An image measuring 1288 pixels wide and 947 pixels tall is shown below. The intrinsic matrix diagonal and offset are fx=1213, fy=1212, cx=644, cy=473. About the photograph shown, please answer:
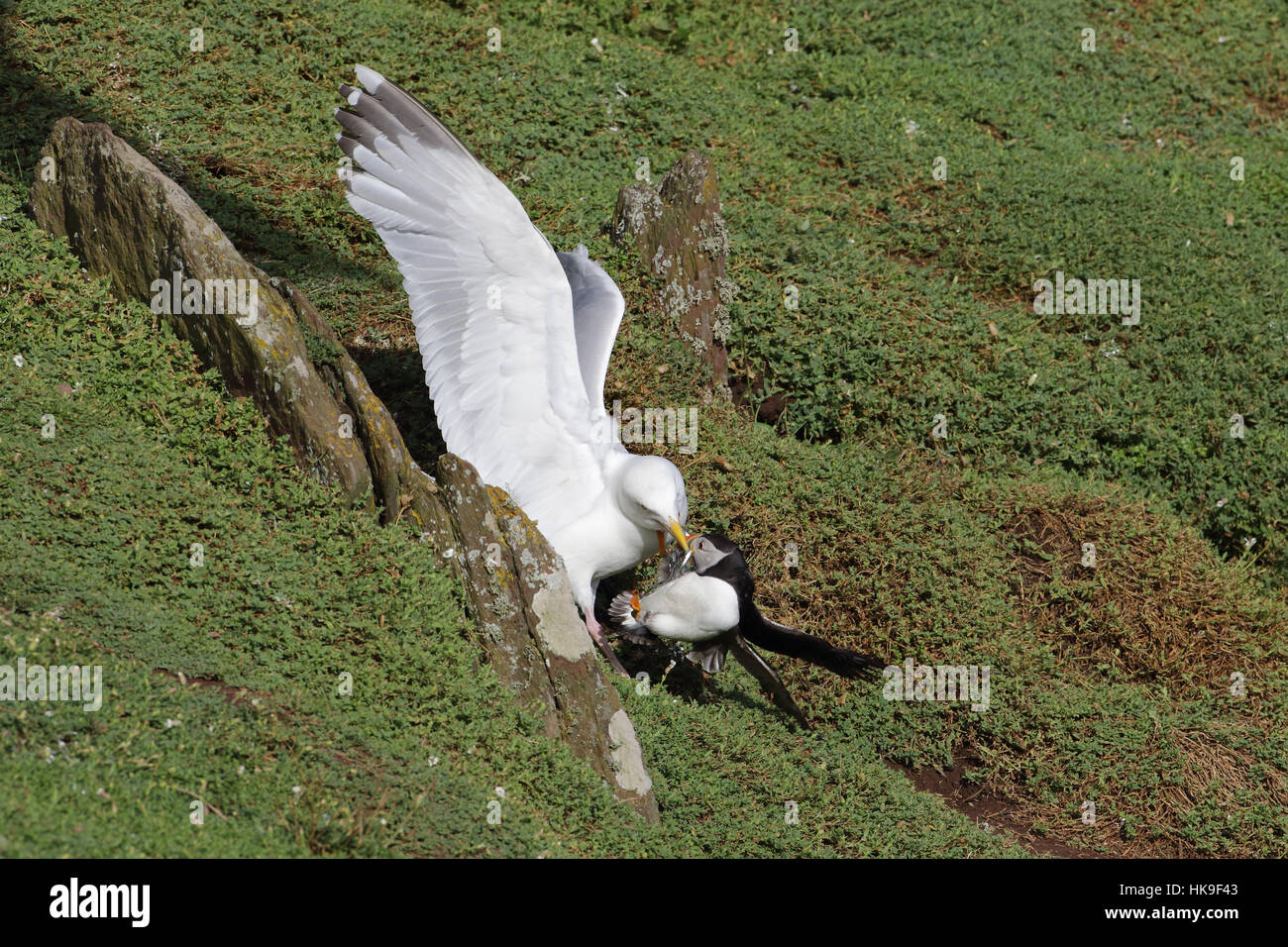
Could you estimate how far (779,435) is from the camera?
25.3 feet

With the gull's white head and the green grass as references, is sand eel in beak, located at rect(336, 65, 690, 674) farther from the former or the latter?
the green grass

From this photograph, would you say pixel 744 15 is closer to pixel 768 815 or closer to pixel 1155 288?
pixel 1155 288

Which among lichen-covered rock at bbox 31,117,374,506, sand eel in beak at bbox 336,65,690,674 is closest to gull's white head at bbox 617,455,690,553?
sand eel in beak at bbox 336,65,690,674

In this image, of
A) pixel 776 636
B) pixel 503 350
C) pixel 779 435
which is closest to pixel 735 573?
pixel 776 636

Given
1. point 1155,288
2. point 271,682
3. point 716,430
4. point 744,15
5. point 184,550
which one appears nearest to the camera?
point 271,682

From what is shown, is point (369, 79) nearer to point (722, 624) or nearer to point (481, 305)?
point (481, 305)

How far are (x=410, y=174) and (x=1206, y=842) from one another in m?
4.87

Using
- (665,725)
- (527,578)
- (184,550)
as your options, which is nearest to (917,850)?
(665,725)

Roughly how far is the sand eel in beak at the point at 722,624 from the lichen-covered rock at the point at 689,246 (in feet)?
7.07

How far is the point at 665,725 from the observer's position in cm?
552

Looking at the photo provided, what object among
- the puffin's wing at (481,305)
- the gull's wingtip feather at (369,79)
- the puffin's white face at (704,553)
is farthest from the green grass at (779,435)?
the gull's wingtip feather at (369,79)

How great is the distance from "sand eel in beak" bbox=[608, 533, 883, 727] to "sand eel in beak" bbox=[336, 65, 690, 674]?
0.70 ft

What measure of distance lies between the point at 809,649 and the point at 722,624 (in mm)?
445

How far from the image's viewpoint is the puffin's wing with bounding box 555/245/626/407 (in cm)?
595
